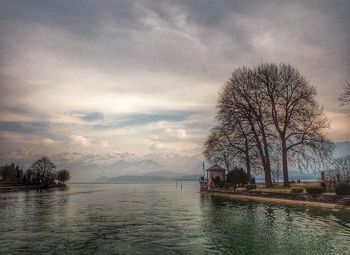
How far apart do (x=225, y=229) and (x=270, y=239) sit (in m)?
4.68

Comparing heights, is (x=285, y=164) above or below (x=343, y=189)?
above

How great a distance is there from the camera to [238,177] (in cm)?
6681

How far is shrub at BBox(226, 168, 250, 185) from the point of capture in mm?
66375

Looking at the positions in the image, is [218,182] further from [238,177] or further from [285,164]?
[285,164]

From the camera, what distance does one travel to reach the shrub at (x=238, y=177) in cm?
6638

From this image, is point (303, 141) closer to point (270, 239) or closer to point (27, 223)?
point (270, 239)

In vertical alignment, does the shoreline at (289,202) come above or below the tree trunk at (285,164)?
below

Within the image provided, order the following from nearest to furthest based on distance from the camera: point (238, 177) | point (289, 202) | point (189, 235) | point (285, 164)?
point (189, 235) → point (289, 202) → point (285, 164) → point (238, 177)

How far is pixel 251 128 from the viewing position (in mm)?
59250

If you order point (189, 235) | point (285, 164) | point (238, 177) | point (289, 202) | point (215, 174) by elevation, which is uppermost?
point (285, 164)

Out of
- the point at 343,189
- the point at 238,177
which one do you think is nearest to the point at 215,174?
the point at 238,177

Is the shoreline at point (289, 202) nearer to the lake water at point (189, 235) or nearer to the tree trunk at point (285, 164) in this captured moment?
the lake water at point (189, 235)

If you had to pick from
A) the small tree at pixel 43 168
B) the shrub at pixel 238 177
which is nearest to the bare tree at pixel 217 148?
the shrub at pixel 238 177

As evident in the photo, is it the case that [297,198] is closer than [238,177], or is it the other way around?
[297,198]
